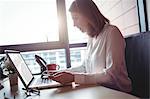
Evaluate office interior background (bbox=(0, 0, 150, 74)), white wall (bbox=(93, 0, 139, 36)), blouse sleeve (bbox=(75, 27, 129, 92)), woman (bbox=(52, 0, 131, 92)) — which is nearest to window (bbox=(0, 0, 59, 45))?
office interior background (bbox=(0, 0, 150, 74))

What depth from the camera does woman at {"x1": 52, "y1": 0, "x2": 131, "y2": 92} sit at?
4.53ft

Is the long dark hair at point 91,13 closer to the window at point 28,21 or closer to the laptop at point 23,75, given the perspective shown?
the laptop at point 23,75

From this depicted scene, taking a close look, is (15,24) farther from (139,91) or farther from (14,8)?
(139,91)

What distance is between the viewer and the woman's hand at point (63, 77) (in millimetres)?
1354

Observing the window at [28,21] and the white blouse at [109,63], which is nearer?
the white blouse at [109,63]

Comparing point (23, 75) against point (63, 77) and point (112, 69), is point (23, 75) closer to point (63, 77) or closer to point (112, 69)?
point (63, 77)

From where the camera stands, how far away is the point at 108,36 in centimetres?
152

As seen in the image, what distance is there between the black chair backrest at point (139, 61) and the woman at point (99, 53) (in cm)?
12

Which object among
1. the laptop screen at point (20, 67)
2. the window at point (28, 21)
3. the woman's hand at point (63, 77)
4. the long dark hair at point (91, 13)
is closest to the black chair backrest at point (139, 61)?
the long dark hair at point (91, 13)

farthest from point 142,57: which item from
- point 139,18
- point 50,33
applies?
point 50,33

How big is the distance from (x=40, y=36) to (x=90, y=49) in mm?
1496

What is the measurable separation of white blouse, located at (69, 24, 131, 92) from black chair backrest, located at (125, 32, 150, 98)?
116 mm

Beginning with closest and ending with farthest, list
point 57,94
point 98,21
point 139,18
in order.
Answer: point 57,94 → point 98,21 → point 139,18

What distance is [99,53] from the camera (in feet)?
5.26
